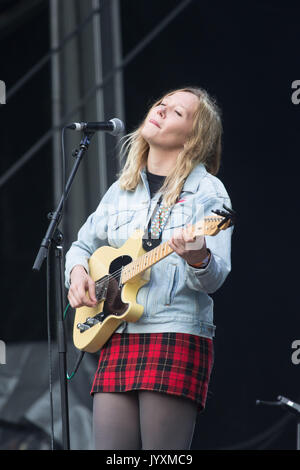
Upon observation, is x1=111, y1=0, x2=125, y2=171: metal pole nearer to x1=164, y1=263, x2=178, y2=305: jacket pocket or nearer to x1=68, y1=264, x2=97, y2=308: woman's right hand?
x1=68, y1=264, x2=97, y2=308: woman's right hand

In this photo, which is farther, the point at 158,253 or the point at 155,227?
the point at 155,227

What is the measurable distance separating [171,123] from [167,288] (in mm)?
569

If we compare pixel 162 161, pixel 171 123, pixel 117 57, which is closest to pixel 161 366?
pixel 162 161

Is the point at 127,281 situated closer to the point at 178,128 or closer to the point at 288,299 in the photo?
the point at 178,128

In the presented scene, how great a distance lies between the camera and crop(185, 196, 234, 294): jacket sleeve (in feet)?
6.29

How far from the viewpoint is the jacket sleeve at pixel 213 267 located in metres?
1.92

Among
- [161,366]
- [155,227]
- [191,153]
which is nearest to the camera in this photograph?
[161,366]

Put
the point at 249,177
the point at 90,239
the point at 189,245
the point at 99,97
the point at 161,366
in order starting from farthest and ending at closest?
the point at 99,97
the point at 249,177
the point at 90,239
the point at 161,366
the point at 189,245

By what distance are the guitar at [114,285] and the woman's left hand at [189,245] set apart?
0.05 metres

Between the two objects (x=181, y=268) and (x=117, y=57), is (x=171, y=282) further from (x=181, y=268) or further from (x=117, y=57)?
(x=117, y=57)

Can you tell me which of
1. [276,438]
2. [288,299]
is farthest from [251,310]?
[276,438]

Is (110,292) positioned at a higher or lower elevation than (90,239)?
lower

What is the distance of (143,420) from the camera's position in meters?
1.96

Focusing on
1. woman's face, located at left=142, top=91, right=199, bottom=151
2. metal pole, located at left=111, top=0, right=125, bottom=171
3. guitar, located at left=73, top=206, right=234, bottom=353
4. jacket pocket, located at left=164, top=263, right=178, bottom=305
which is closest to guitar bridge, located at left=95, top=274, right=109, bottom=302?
guitar, located at left=73, top=206, right=234, bottom=353
